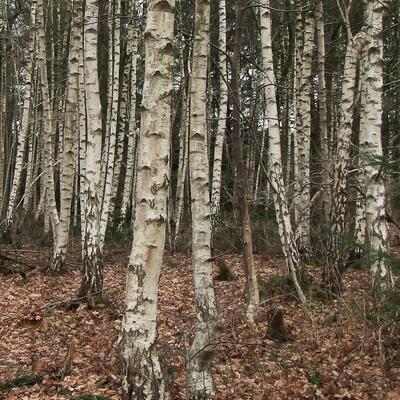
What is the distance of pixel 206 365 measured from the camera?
429 cm

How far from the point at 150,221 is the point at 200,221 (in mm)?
1230

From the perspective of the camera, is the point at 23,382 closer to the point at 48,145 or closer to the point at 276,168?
the point at 276,168

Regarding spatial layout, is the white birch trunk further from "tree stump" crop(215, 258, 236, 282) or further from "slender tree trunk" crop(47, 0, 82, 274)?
"tree stump" crop(215, 258, 236, 282)

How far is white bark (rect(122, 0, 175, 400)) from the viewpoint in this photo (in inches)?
133

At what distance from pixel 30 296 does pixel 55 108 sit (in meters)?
11.7

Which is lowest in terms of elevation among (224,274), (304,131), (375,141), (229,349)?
(229,349)

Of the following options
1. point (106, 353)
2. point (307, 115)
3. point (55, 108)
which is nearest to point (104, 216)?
point (106, 353)

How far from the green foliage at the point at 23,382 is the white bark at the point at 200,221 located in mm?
1887

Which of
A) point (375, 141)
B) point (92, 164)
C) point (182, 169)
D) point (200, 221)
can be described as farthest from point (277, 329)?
point (182, 169)

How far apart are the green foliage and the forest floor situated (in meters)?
0.01

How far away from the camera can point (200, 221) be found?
4.63 metres

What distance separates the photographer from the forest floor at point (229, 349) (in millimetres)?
4707

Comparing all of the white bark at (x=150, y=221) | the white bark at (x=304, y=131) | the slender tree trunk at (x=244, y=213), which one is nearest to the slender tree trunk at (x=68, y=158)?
the slender tree trunk at (x=244, y=213)

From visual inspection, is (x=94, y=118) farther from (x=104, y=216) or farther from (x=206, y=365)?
(x=206, y=365)
